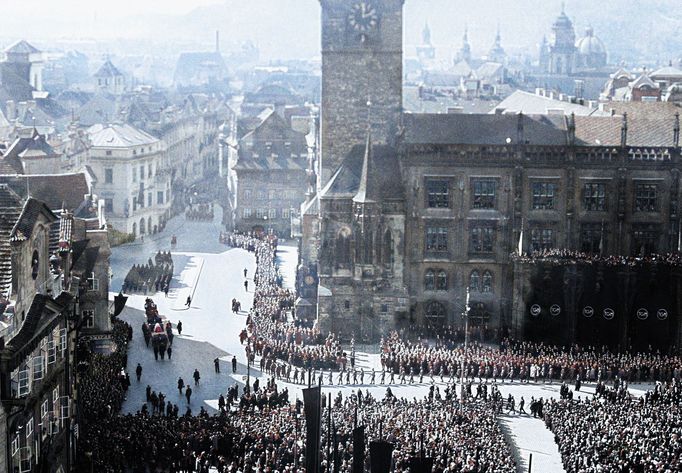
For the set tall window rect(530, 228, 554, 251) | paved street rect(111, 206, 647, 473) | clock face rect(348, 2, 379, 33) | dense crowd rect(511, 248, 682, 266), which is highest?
clock face rect(348, 2, 379, 33)

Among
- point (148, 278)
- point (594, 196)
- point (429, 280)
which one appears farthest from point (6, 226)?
point (148, 278)

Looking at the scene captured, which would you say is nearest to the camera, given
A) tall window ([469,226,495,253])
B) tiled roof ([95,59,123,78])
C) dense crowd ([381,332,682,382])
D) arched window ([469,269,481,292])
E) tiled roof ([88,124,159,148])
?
dense crowd ([381,332,682,382])

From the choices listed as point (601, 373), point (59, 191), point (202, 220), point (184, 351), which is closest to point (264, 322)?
point (184, 351)

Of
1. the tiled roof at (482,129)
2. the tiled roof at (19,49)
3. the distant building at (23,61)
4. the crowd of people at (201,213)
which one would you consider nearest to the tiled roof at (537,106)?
the tiled roof at (482,129)

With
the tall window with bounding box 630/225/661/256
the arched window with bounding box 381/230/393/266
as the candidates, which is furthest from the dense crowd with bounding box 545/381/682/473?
the arched window with bounding box 381/230/393/266

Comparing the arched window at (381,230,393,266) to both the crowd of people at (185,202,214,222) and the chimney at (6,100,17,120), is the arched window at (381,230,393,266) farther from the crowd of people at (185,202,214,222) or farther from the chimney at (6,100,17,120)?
the chimney at (6,100,17,120)

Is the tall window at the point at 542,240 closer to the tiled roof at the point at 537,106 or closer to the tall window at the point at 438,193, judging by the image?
the tall window at the point at 438,193

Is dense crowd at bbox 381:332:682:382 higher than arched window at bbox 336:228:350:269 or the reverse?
the reverse
